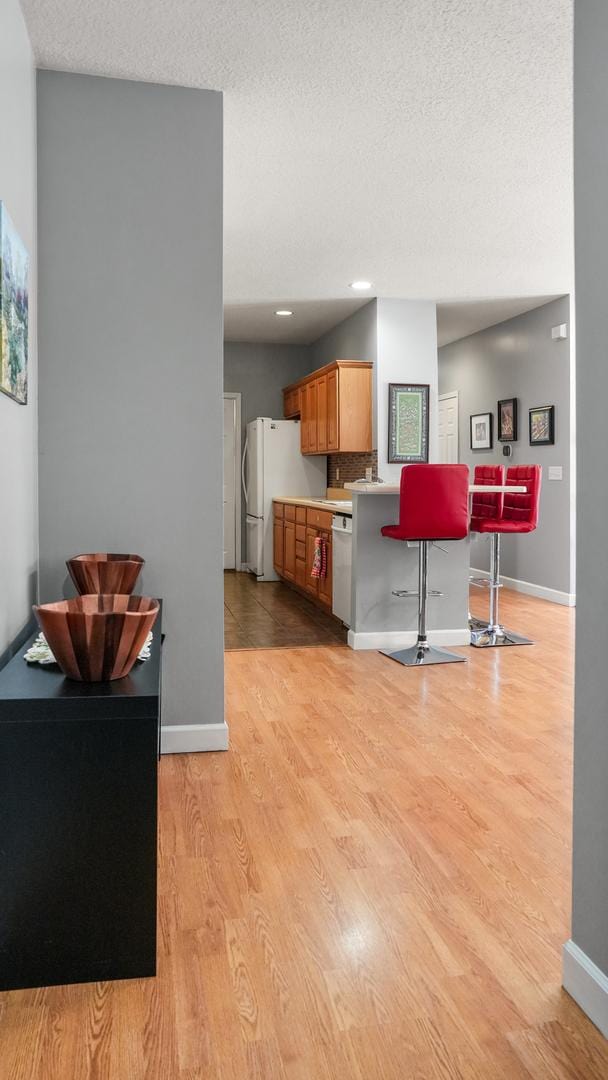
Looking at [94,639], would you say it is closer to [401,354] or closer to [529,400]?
[401,354]

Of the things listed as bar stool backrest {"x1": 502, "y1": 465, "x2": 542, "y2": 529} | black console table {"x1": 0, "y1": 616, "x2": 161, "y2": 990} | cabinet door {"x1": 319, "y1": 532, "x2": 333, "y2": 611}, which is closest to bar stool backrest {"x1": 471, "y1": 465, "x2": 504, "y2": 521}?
bar stool backrest {"x1": 502, "y1": 465, "x2": 542, "y2": 529}

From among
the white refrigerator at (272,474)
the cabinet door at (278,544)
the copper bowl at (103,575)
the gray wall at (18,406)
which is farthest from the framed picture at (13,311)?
the white refrigerator at (272,474)

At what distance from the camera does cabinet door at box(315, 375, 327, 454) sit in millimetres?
7383

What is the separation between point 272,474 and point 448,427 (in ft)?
6.97

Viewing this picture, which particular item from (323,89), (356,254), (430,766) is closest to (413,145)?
(323,89)

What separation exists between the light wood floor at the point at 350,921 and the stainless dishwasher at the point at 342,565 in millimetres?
1873

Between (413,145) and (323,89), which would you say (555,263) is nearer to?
(413,145)

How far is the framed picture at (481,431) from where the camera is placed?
26.1 feet

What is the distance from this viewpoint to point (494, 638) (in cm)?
532

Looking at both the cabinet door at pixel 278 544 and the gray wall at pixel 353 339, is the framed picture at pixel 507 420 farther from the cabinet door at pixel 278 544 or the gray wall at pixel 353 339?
the cabinet door at pixel 278 544

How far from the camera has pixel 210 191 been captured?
3139 mm

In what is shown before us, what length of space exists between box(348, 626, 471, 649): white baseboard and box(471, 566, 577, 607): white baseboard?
5.07 ft

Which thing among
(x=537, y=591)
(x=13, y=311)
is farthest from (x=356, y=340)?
(x=13, y=311)

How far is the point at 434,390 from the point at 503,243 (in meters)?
1.84
